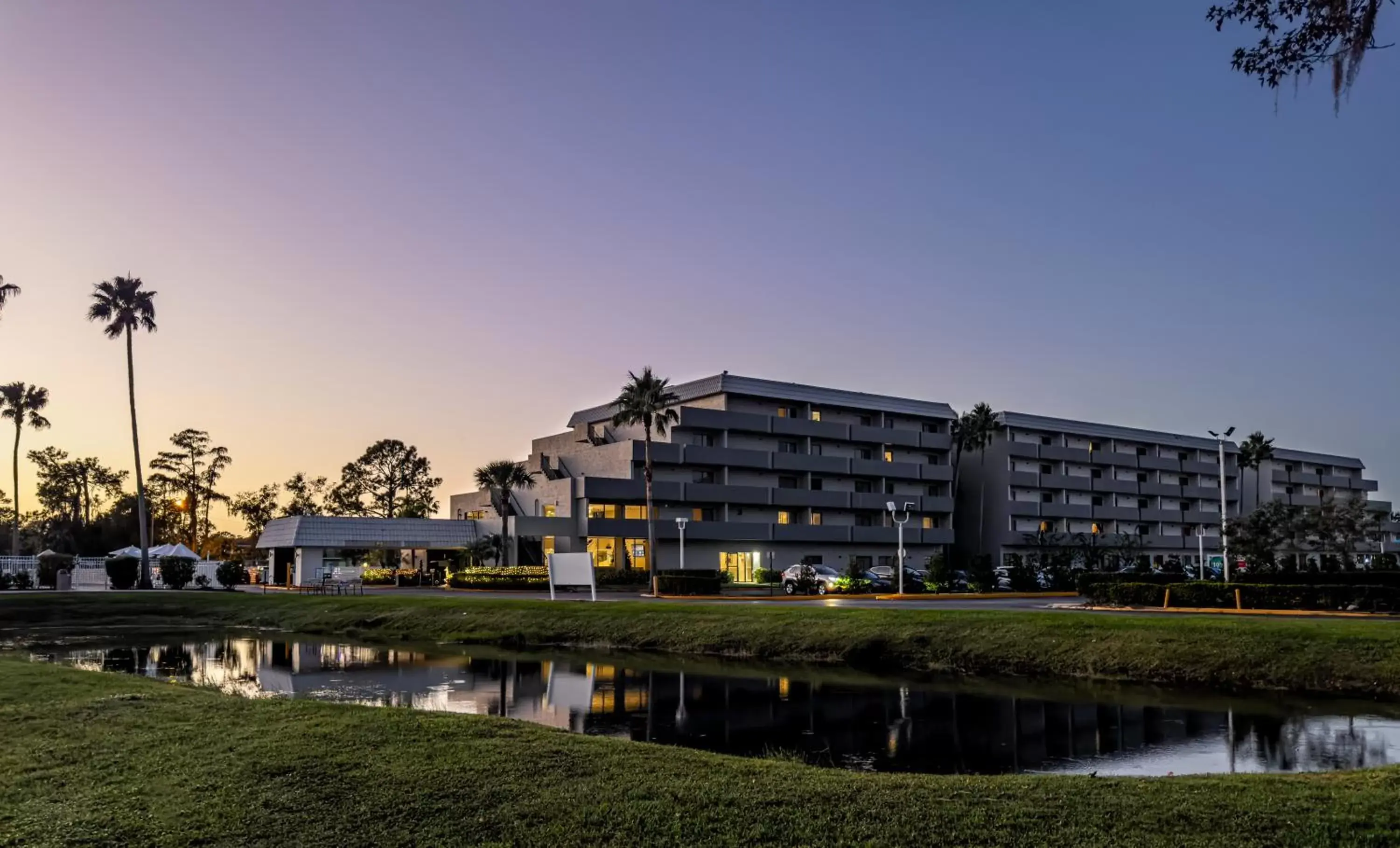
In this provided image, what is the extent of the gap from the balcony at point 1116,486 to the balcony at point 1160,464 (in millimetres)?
2001

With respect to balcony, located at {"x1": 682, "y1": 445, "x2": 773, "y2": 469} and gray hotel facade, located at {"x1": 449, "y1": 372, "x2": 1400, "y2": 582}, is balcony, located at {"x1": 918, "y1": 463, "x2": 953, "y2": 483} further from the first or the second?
balcony, located at {"x1": 682, "y1": 445, "x2": 773, "y2": 469}

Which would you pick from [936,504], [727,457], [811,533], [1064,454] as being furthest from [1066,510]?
[727,457]

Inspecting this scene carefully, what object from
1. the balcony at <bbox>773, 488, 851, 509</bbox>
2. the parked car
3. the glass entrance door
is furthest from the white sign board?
the balcony at <bbox>773, 488, 851, 509</bbox>

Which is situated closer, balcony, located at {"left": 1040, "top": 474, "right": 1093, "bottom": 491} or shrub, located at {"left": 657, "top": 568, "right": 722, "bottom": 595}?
shrub, located at {"left": 657, "top": 568, "right": 722, "bottom": 595}

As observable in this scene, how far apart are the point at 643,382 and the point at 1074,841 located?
212ft

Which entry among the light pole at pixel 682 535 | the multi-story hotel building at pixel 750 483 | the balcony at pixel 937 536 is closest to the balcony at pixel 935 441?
the multi-story hotel building at pixel 750 483

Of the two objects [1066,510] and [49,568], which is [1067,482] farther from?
[49,568]

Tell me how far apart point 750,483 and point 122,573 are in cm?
4446

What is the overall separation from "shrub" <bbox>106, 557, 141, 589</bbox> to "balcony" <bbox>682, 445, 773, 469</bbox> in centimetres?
3714

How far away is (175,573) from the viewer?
64.5 meters

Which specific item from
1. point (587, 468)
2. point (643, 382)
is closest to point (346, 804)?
point (643, 382)

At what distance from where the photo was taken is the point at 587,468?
82.8 meters

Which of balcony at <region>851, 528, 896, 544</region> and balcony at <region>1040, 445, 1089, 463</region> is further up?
balcony at <region>1040, 445, 1089, 463</region>

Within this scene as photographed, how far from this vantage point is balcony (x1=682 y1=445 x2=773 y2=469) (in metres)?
81.1
